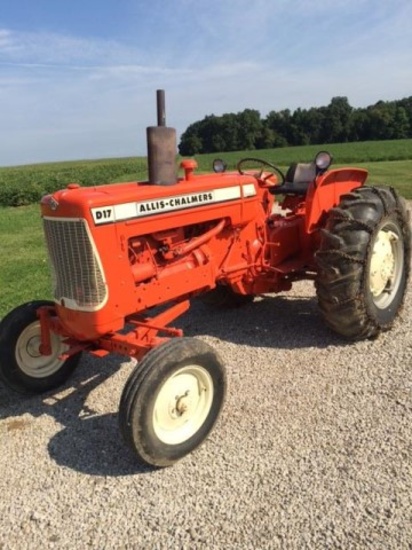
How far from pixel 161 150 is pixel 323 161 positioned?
5.84ft

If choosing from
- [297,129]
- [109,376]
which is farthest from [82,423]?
[297,129]

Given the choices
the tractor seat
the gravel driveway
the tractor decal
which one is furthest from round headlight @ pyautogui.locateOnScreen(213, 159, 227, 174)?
the gravel driveway

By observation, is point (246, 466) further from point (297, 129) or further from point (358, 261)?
point (297, 129)

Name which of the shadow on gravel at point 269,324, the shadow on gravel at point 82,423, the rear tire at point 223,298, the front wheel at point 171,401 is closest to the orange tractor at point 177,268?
the front wheel at point 171,401

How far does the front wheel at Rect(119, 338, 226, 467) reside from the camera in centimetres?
282

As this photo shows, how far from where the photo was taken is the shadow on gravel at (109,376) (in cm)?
311

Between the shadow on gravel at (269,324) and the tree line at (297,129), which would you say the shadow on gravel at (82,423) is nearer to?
the shadow on gravel at (269,324)

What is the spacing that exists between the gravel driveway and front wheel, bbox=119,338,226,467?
0.13 meters

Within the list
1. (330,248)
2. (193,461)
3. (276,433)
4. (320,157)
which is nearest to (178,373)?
(193,461)

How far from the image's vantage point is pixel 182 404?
3070 millimetres

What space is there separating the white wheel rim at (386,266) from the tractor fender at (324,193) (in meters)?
0.50

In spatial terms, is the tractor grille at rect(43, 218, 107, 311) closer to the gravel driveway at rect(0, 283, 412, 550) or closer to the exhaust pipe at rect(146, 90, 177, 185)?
the exhaust pipe at rect(146, 90, 177, 185)

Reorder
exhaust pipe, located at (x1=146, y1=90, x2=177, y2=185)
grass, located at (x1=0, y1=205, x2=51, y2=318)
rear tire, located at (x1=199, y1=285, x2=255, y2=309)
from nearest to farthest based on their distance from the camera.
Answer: exhaust pipe, located at (x1=146, y1=90, x2=177, y2=185) → rear tire, located at (x1=199, y1=285, x2=255, y2=309) → grass, located at (x1=0, y1=205, x2=51, y2=318)

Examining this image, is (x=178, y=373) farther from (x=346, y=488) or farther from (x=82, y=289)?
(x=346, y=488)
